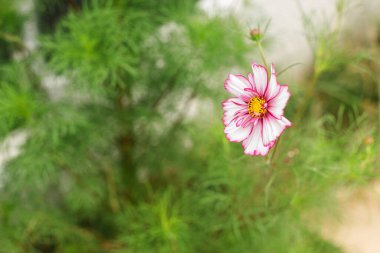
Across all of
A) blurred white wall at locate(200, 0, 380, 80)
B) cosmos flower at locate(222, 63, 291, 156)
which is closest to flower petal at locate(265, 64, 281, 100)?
cosmos flower at locate(222, 63, 291, 156)

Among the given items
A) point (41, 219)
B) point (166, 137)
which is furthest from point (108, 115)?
point (41, 219)

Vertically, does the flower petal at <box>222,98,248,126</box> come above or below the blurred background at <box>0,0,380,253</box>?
below

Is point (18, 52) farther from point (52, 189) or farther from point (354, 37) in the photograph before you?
point (354, 37)

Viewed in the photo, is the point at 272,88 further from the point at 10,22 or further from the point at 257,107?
the point at 10,22

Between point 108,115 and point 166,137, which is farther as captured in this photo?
point 166,137

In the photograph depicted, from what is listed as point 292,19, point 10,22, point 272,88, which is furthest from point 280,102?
point 292,19

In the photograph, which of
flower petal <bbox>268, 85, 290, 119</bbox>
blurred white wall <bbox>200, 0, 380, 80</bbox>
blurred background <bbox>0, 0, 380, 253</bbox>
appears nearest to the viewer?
flower petal <bbox>268, 85, 290, 119</bbox>

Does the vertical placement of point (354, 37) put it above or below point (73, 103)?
above

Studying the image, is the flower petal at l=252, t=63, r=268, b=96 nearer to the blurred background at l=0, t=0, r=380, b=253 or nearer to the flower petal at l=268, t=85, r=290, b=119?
the flower petal at l=268, t=85, r=290, b=119
